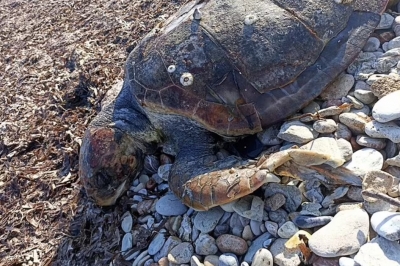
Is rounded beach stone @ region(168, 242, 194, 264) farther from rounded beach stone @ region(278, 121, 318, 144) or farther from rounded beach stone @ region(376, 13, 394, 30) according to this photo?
rounded beach stone @ region(376, 13, 394, 30)

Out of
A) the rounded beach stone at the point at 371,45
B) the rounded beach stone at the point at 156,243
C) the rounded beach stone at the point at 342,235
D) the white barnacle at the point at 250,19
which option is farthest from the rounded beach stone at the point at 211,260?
the rounded beach stone at the point at 371,45

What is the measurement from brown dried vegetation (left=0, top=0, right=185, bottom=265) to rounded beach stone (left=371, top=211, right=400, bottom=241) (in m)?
1.45

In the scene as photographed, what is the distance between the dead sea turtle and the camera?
2.54 meters

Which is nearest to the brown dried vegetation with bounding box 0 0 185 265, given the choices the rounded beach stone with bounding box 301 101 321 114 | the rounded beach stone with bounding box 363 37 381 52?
the rounded beach stone with bounding box 301 101 321 114

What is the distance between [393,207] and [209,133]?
1.19m

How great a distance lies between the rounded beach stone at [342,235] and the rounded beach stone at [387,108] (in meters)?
0.54

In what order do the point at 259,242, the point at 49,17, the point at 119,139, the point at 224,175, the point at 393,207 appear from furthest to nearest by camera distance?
the point at 49,17 < the point at 119,139 < the point at 224,175 < the point at 259,242 < the point at 393,207

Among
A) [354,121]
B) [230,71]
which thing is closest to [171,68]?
[230,71]

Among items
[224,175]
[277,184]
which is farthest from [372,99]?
[224,175]

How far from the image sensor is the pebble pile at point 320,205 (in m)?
1.85

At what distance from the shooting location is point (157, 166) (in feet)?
9.64

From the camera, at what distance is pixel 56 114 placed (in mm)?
3842

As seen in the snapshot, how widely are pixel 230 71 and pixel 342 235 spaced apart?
1159 mm

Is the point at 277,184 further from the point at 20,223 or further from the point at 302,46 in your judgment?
the point at 20,223
